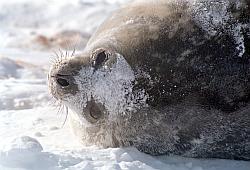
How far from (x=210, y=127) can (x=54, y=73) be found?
0.68 metres

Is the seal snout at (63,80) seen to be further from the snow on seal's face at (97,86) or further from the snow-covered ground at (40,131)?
the snow-covered ground at (40,131)

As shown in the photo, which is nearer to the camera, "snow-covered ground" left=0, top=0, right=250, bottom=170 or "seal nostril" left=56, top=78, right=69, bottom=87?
"snow-covered ground" left=0, top=0, right=250, bottom=170

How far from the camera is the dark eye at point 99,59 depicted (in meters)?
2.43

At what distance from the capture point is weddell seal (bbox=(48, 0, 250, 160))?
233cm

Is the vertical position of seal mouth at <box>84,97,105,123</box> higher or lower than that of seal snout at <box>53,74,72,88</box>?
lower

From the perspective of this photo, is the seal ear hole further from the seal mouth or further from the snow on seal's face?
the seal mouth

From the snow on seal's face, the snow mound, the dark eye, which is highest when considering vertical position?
the dark eye

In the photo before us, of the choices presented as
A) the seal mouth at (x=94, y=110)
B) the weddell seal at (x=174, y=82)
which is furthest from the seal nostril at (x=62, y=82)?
the seal mouth at (x=94, y=110)

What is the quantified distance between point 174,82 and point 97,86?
312mm

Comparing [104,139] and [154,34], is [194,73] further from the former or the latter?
[104,139]

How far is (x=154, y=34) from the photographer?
2.40 m

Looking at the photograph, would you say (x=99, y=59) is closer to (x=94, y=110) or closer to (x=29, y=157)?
(x=94, y=110)

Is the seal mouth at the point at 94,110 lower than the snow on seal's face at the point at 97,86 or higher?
lower

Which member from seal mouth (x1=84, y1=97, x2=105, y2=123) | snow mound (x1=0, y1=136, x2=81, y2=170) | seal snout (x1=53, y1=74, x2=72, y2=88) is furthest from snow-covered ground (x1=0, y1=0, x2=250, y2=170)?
seal snout (x1=53, y1=74, x2=72, y2=88)
